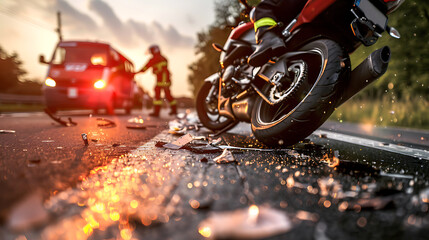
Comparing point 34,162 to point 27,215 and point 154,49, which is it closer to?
point 27,215

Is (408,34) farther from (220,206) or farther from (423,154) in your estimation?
(220,206)

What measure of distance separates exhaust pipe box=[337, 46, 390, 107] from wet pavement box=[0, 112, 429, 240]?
660 millimetres

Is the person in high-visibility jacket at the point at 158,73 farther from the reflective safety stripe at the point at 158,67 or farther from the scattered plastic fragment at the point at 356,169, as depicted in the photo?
the scattered plastic fragment at the point at 356,169

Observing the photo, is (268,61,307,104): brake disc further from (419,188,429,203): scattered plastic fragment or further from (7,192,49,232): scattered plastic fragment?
(7,192,49,232): scattered plastic fragment

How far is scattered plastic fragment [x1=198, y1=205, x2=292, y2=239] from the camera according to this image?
805mm

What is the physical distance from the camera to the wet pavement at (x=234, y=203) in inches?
33.0

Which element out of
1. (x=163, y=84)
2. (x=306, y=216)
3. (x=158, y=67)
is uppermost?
(x=158, y=67)

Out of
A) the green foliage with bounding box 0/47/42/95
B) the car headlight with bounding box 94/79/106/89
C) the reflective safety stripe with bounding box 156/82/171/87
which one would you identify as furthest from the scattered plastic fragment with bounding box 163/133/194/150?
the green foliage with bounding box 0/47/42/95

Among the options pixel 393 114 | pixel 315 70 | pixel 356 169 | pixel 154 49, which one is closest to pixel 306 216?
pixel 356 169

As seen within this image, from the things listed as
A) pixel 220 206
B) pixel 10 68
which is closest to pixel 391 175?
pixel 220 206

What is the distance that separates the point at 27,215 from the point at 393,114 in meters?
7.99

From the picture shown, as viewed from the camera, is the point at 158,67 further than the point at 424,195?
Yes

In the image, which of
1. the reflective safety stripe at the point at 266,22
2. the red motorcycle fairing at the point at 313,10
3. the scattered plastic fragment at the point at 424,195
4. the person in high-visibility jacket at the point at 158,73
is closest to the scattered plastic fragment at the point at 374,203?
the scattered plastic fragment at the point at 424,195

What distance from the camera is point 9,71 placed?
3008 centimetres
